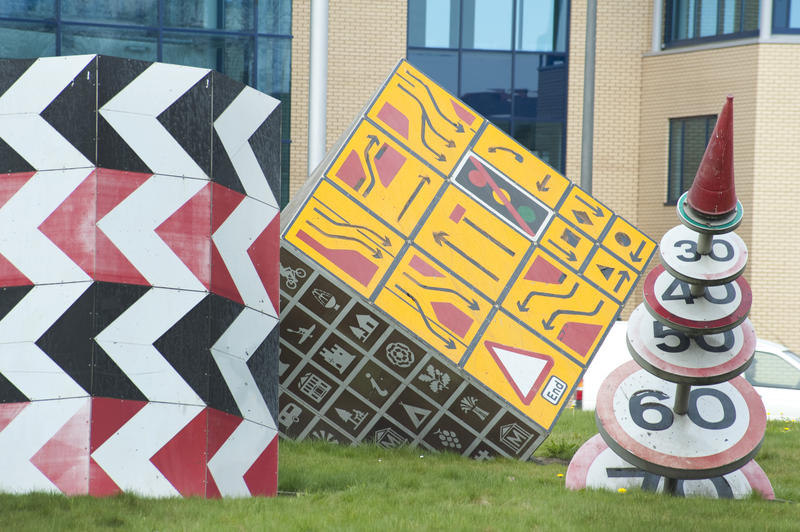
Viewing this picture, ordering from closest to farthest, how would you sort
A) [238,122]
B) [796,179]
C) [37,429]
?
[37,429], [238,122], [796,179]

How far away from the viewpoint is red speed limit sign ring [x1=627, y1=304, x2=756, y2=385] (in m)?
6.24

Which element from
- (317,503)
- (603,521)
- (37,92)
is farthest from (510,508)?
(37,92)

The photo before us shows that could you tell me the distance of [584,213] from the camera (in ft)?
29.6

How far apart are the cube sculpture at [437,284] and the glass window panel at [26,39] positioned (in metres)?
14.2

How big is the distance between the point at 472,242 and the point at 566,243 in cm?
84

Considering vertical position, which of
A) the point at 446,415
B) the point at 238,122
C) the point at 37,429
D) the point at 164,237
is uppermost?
the point at 238,122

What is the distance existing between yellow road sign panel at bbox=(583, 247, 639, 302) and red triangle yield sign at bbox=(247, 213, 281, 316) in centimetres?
332

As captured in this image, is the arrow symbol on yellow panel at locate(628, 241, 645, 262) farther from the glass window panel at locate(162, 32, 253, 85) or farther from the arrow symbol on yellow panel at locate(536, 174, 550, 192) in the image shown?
the glass window panel at locate(162, 32, 253, 85)

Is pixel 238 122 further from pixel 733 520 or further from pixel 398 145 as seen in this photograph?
pixel 733 520

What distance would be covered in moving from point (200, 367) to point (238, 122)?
4.58 ft

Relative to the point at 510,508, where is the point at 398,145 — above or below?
above

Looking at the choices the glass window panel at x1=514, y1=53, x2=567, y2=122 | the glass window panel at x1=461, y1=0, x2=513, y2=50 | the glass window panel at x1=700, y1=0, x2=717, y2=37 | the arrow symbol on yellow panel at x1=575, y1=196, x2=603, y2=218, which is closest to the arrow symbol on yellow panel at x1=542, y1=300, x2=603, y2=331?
the arrow symbol on yellow panel at x1=575, y1=196, x2=603, y2=218

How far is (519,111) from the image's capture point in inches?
920

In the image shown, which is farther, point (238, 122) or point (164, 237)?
point (238, 122)
